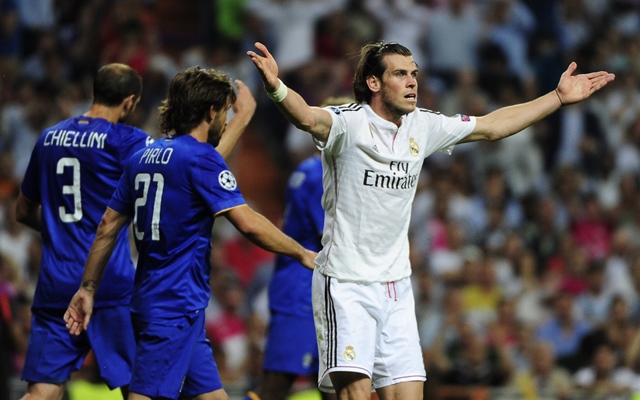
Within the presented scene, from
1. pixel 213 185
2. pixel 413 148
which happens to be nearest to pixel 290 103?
pixel 213 185

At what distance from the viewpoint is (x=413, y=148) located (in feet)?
21.1

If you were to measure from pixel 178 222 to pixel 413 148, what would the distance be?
1366 mm

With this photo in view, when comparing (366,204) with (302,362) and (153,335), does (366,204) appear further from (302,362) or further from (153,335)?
(302,362)

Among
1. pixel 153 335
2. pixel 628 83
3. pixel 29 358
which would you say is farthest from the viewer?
pixel 628 83

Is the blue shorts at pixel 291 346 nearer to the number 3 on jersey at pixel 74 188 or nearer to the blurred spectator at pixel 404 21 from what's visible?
the number 3 on jersey at pixel 74 188

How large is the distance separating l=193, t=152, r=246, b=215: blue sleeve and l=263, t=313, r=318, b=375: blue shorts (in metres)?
2.33

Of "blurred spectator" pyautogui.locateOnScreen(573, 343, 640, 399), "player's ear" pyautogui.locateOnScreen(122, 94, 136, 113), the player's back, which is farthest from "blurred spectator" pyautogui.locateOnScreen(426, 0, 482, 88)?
the player's back

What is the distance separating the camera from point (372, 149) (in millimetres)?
6285

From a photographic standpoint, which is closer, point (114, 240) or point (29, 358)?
Answer: point (114, 240)

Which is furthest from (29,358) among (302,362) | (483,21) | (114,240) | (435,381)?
(483,21)

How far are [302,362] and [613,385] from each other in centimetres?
439

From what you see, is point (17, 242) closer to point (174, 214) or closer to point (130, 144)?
point (130, 144)

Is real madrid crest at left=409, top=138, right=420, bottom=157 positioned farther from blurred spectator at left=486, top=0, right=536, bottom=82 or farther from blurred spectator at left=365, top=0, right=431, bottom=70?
blurred spectator at left=486, top=0, right=536, bottom=82

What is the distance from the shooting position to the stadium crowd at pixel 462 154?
11.9 m
